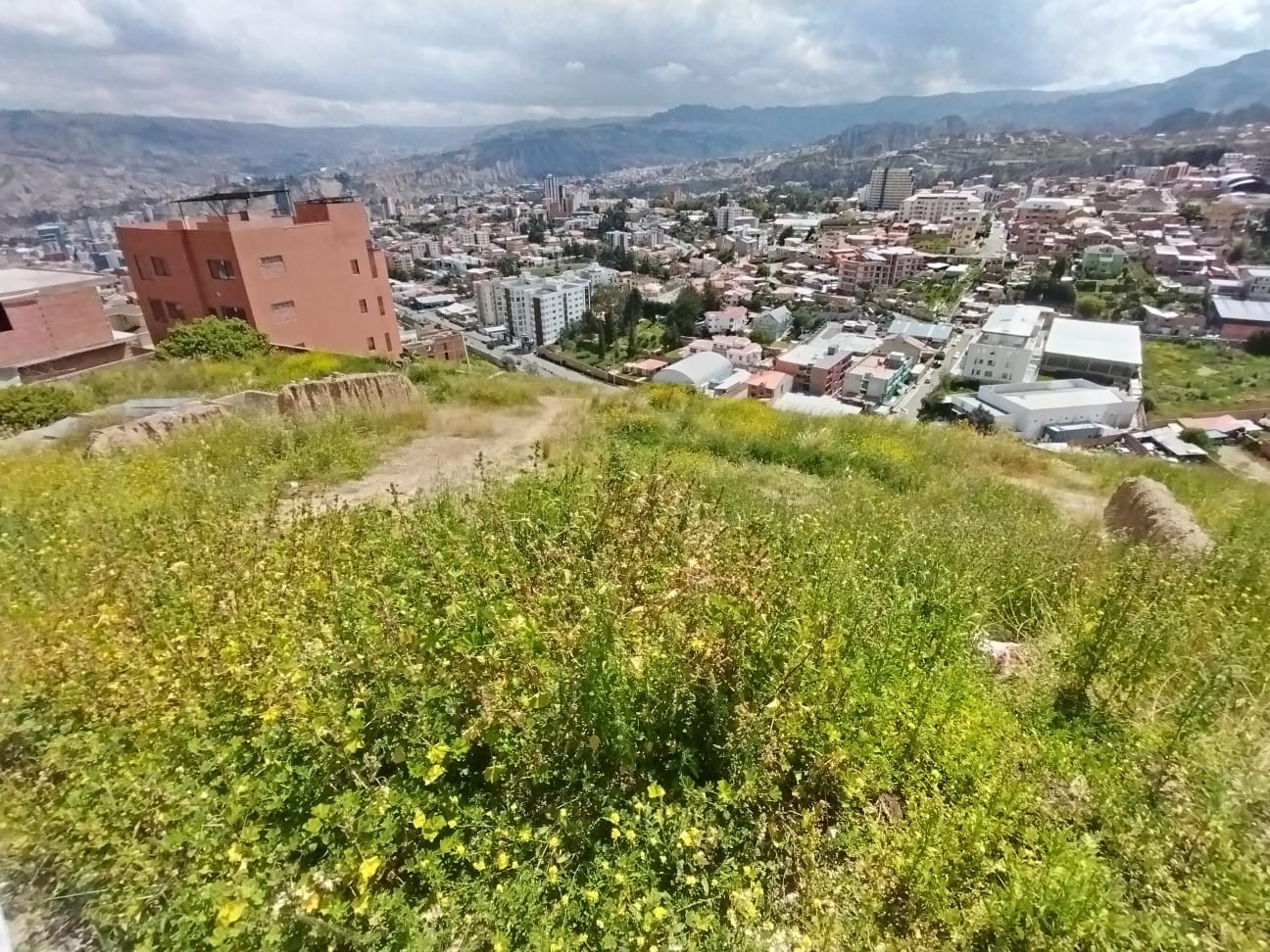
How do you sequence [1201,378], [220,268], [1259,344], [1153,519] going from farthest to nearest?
[1259,344], [1201,378], [220,268], [1153,519]

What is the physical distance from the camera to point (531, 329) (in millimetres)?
62875

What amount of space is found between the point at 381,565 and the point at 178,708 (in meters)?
1.20

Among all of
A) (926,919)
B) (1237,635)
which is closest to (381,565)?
(926,919)

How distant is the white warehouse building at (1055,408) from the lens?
27.8 meters

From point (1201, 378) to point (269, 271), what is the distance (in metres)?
48.7

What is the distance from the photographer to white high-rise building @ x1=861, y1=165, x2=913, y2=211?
413 feet

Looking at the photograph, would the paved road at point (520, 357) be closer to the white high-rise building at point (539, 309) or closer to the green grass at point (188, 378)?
the white high-rise building at point (539, 309)

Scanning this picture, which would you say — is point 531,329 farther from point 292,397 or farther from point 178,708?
point 178,708

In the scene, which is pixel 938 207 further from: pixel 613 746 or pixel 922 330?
pixel 613 746

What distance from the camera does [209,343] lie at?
1402cm

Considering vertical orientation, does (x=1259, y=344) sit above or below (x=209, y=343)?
below

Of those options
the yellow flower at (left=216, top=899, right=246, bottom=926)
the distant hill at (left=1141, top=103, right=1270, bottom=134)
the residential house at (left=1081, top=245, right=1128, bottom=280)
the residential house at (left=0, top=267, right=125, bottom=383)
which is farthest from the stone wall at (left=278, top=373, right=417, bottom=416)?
the distant hill at (left=1141, top=103, right=1270, bottom=134)

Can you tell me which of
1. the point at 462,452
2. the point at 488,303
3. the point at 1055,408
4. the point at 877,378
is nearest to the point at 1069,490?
the point at 462,452

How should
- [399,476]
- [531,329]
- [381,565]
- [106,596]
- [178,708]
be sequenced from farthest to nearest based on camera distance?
1. [531,329]
2. [399,476]
3. [381,565]
4. [106,596]
5. [178,708]
